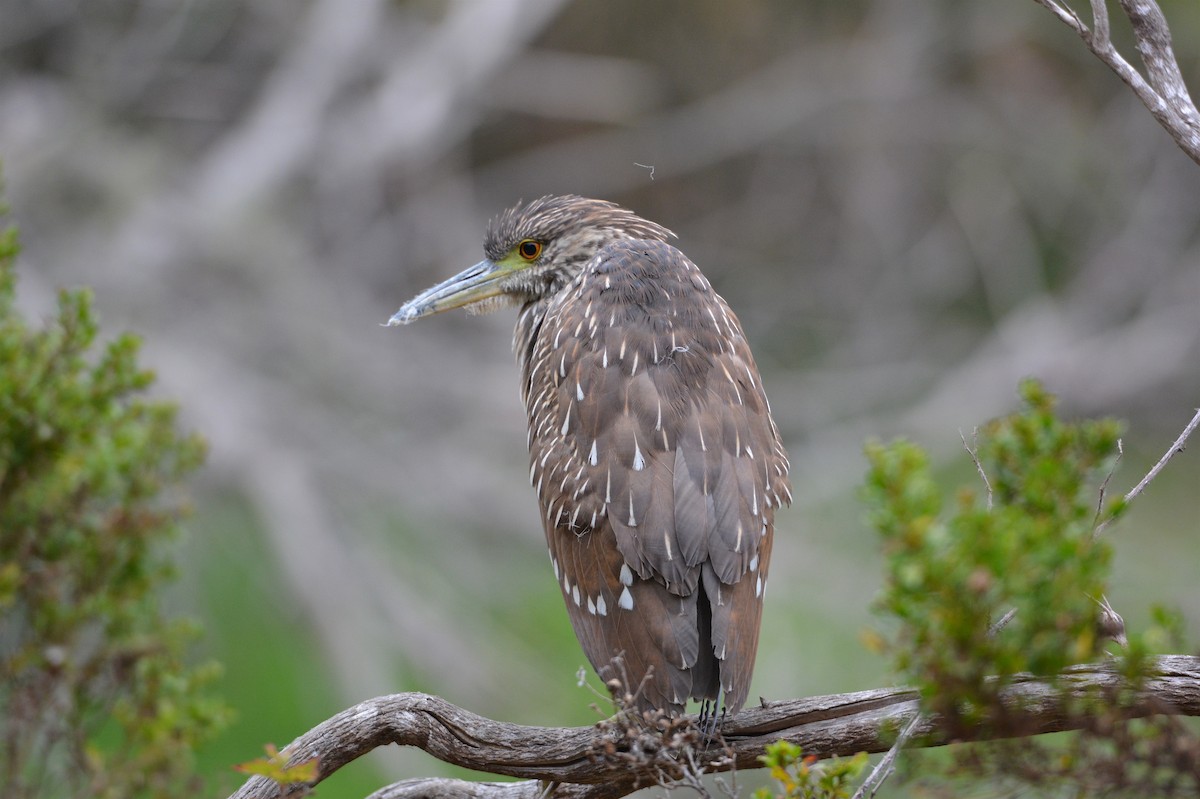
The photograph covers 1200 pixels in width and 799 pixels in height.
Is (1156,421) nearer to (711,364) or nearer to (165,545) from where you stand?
(711,364)

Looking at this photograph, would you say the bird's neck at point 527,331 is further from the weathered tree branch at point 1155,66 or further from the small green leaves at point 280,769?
the weathered tree branch at point 1155,66

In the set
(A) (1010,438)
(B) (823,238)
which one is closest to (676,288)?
(A) (1010,438)

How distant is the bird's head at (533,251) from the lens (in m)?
3.53

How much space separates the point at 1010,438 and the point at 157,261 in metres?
6.72

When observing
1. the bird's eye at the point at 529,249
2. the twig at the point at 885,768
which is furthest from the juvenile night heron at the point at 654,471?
the twig at the point at 885,768

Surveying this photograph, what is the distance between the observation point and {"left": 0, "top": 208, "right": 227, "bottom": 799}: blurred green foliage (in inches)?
90.9

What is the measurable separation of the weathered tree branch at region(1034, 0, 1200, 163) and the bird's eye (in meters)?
1.79

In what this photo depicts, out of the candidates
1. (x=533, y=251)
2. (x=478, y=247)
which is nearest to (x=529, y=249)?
(x=533, y=251)

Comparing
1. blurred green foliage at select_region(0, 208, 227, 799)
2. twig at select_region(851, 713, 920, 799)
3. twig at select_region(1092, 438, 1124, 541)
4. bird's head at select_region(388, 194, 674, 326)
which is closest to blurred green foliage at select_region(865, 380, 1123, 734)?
twig at select_region(1092, 438, 1124, 541)

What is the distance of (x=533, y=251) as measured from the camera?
11.8 feet

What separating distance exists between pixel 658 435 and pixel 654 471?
101 millimetres

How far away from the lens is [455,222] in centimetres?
861

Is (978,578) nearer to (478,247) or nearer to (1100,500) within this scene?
(1100,500)

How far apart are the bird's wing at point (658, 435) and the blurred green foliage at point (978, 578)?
1.07 m
